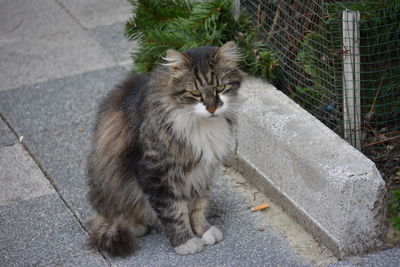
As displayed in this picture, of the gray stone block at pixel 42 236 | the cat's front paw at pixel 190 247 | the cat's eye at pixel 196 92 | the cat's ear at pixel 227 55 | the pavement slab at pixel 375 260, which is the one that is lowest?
the pavement slab at pixel 375 260

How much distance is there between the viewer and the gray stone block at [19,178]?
14.7 ft

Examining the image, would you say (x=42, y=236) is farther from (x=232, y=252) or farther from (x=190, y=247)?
(x=232, y=252)

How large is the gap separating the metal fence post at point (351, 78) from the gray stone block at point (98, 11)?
343 centimetres

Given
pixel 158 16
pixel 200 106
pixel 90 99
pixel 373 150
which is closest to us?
pixel 200 106

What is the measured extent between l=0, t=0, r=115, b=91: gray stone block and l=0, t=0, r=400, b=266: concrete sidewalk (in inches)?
0.4

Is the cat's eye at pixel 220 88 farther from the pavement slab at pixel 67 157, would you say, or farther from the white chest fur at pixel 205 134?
the pavement slab at pixel 67 157

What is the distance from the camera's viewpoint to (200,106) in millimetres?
3557

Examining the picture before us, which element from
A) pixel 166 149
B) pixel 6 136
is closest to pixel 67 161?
pixel 6 136

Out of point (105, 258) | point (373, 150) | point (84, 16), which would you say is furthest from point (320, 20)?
point (84, 16)

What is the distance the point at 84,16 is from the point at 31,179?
2880 millimetres

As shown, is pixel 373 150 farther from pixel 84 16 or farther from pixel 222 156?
pixel 84 16

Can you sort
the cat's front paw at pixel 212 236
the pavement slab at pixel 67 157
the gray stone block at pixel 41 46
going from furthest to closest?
the gray stone block at pixel 41 46, the pavement slab at pixel 67 157, the cat's front paw at pixel 212 236

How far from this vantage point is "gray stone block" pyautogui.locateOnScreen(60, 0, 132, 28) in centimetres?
689

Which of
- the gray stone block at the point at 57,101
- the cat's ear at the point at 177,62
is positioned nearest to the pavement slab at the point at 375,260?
the cat's ear at the point at 177,62
